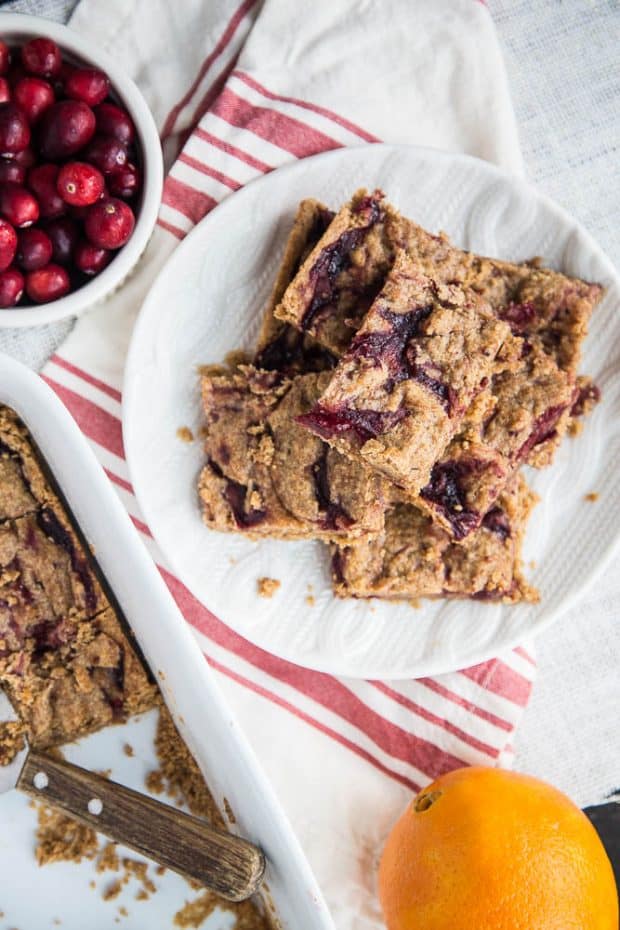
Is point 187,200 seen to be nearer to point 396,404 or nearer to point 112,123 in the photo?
point 112,123

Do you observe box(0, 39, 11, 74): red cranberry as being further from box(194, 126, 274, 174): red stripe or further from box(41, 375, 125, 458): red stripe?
box(41, 375, 125, 458): red stripe

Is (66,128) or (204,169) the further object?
(204,169)

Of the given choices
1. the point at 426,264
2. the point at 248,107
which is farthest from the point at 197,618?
the point at 248,107

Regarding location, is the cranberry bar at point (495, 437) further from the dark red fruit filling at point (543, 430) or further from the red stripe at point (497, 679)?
the red stripe at point (497, 679)

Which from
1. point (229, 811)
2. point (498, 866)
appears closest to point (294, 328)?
point (229, 811)

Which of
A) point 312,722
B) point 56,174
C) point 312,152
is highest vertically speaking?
point 312,152

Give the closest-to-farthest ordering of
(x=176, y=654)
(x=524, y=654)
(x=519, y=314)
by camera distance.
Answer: (x=176, y=654) → (x=519, y=314) → (x=524, y=654)

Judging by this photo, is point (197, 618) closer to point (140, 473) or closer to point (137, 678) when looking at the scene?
point (137, 678)
